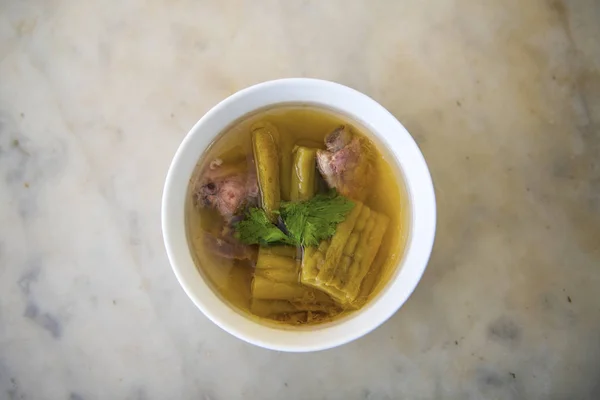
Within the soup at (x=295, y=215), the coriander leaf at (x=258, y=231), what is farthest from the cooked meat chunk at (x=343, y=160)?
the coriander leaf at (x=258, y=231)

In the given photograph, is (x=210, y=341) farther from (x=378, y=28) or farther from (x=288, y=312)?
(x=378, y=28)

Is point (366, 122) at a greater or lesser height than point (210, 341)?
greater

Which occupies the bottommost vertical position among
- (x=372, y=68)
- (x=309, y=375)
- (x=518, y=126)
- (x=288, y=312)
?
(x=309, y=375)

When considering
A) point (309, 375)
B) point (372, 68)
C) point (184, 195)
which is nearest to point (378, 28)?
point (372, 68)

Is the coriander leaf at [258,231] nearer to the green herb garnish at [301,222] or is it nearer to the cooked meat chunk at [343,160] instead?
the green herb garnish at [301,222]

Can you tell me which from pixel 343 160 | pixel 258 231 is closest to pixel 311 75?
pixel 343 160

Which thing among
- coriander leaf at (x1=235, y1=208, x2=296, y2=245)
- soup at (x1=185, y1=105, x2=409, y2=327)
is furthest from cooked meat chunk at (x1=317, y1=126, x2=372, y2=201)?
coriander leaf at (x1=235, y1=208, x2=296, y2=245)

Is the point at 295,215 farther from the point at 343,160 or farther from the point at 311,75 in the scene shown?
the point at 311,75
